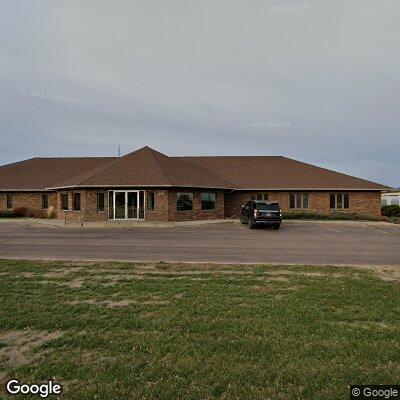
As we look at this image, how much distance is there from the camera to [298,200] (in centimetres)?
3014

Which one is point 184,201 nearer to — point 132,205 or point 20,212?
point 132,205

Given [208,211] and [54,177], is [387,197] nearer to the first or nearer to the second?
[208,211]

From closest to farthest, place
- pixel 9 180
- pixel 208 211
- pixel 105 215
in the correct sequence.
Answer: pixel 105 215 → pixel 208 211 → pixel 9 180

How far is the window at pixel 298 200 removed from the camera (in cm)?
3009

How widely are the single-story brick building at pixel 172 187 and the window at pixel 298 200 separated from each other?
92 mm

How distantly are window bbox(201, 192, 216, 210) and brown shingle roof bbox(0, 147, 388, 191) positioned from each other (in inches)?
37.4

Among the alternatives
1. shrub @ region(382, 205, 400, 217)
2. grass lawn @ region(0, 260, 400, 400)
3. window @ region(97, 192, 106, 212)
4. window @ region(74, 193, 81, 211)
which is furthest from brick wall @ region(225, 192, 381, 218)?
grass lawn @ region(0, 260, 400, 400)

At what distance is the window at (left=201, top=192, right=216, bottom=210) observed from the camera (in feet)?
88.9

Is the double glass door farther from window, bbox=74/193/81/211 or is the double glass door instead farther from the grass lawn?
the grass lawn

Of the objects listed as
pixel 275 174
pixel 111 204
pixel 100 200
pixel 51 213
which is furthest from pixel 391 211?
pixel 51 213

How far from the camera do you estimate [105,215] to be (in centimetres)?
2475

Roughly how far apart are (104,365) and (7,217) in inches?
1220

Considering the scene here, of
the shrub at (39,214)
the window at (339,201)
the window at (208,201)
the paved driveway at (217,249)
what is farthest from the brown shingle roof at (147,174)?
the window at (339,201)

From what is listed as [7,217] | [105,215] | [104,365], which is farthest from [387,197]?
[104,365]
